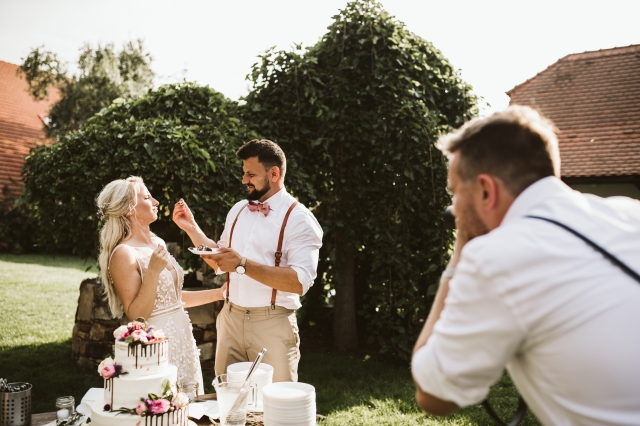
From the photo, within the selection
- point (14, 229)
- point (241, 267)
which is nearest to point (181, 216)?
point (241, 267)

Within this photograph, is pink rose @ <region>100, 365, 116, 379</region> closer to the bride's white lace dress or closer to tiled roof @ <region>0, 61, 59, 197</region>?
the bride's white lace dress

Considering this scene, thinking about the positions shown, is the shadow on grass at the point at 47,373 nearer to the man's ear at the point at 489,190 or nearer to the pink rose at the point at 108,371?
the pink rose at the point at 108,371

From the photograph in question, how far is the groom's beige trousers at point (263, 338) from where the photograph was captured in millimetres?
3250

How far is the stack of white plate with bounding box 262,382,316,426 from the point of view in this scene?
204 centimetres

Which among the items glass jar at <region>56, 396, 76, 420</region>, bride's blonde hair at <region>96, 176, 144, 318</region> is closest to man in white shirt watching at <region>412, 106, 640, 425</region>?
glass jar at <region>56, 396, 76, 420</region>

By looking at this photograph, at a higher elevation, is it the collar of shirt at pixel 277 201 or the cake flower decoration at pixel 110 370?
the collar of shirt at pixel 277 201

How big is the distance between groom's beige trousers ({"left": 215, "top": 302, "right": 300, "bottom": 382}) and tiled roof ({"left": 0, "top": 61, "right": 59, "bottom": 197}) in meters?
17.3

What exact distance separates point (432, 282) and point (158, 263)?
13.1ft

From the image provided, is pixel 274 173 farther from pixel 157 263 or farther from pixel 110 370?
pixel 110 370

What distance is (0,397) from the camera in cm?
229

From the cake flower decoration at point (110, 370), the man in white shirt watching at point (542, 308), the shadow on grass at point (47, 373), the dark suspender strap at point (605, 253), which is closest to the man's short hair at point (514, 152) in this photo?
the man in white shirt watching at point (542, 308)

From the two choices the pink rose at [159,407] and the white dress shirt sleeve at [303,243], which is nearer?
the pink rose at [159,407]

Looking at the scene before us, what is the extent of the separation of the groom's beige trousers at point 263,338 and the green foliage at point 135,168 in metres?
1.99

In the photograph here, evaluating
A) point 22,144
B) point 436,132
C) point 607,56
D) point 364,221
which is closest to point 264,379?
point 364,221
